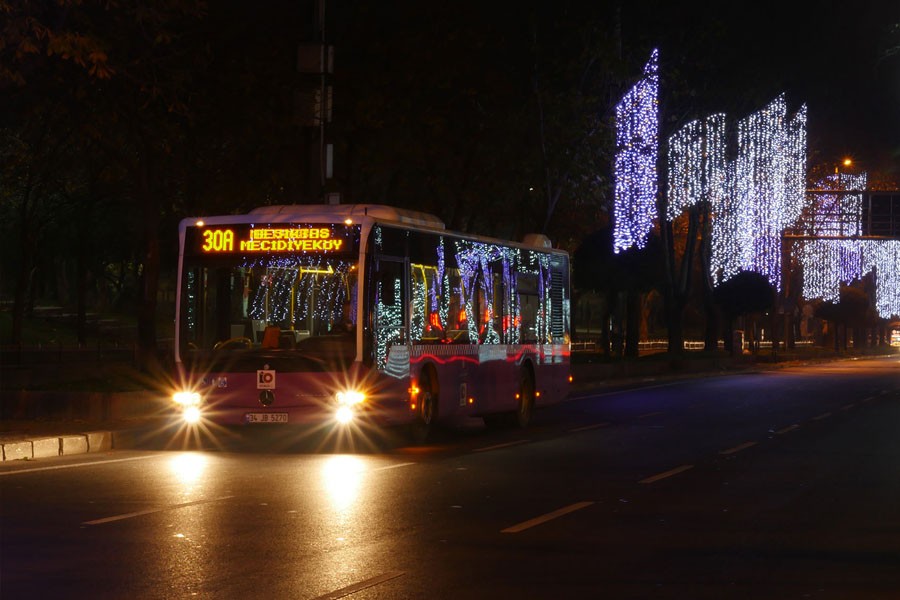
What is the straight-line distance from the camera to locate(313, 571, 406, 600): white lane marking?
8.87 meters

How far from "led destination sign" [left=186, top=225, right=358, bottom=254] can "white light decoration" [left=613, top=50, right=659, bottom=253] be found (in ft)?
74.7

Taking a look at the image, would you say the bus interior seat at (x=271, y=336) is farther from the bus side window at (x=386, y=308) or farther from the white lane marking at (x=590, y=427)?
the white lane marking at (x=590, y=427)

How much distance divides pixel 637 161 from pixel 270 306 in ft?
100

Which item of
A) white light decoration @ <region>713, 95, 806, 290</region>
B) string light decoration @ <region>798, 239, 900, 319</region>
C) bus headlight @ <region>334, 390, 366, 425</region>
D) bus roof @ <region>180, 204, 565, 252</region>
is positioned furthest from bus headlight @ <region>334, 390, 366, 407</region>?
string light decoration @ <region>798, 239, 900, 319</region>

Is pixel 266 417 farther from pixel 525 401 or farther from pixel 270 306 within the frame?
pixel 525 401

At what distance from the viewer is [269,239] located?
19.5 m

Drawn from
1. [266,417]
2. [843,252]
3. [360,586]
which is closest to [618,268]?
[266,417]

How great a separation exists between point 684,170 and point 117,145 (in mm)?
27160

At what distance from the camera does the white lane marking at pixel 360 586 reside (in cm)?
887

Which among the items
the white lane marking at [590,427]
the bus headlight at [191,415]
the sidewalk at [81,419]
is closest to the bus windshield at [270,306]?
the bus headlight at [191,415]

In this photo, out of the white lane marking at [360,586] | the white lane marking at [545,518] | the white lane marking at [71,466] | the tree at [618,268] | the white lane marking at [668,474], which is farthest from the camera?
the tree at [618,268]

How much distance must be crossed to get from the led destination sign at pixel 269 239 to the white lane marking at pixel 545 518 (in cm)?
645

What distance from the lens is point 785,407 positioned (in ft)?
103

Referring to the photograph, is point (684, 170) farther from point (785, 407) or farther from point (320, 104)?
point (320, 104)
